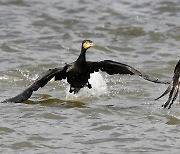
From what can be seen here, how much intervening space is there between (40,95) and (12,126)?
9.02 feet

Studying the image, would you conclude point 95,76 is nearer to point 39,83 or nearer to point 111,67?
point 111,67

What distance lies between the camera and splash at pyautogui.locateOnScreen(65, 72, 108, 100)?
13.1m

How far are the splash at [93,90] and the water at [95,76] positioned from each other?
0.02m

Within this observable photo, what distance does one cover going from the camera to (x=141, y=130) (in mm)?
10477

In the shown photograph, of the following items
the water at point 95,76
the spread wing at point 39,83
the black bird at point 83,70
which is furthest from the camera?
the black bird at point 83,70

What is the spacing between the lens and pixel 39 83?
41.3 ft

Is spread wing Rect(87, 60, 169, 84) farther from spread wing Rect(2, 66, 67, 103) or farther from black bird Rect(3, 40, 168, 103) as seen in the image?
spread wing Rect(2, 66, 67, 103)

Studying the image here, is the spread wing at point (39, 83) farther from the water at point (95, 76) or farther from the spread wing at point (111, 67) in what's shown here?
the spread wing at point (111, 67)

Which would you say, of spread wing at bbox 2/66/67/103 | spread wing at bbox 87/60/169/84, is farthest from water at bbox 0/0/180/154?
spread wing at bbox 87/60/169/84

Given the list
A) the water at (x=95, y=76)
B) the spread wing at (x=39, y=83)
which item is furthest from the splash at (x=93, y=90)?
the spread wing at (x=39, y=83)

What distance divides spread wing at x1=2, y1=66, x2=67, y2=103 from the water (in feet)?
0.46

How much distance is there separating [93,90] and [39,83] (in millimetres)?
1306

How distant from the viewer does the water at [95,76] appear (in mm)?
9953

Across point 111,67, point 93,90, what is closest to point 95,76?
point 93,90
